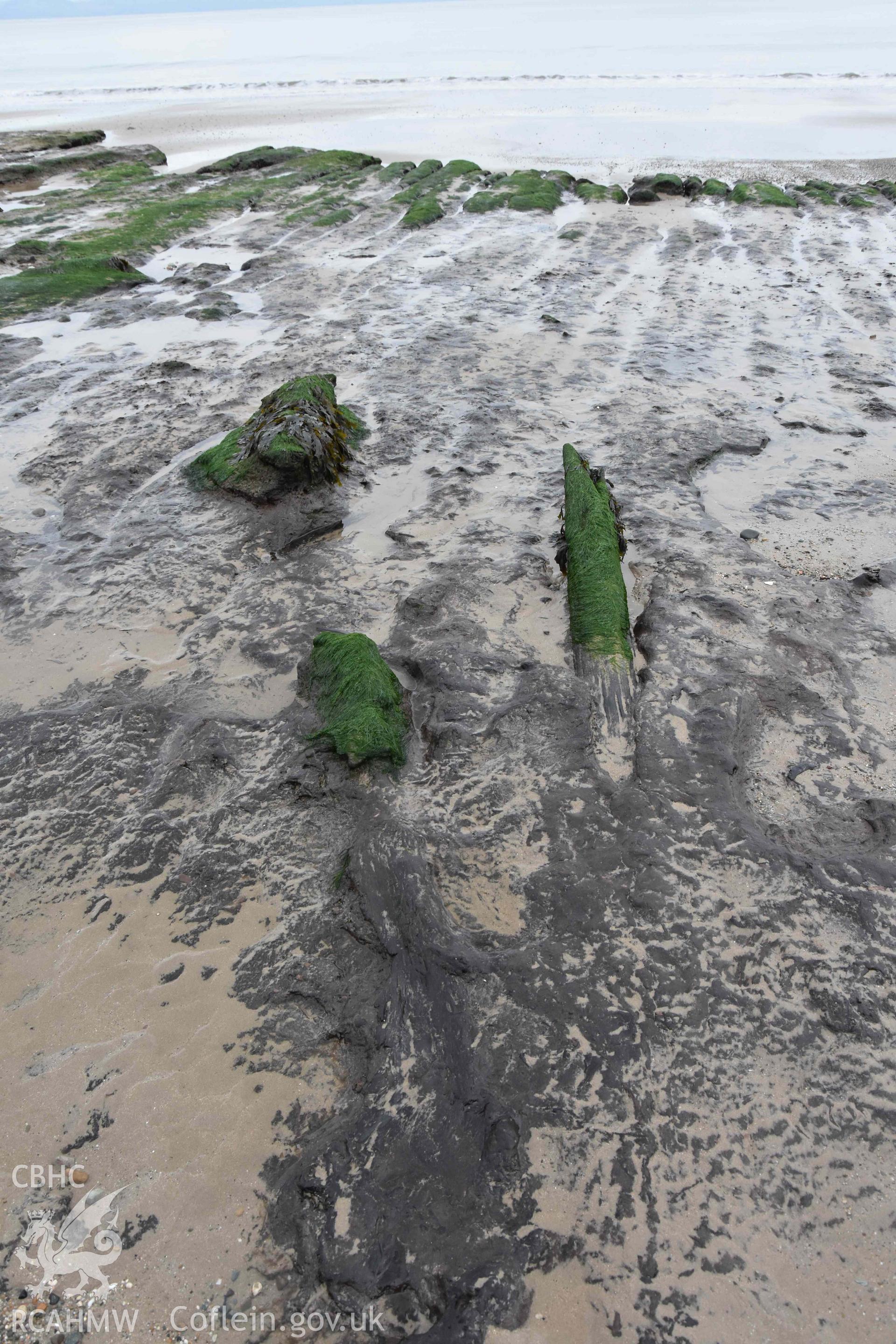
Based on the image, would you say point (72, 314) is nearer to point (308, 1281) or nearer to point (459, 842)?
point (459, 842)

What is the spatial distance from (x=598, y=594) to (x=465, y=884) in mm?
2405

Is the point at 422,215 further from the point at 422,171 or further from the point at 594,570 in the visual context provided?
the point at 594,570

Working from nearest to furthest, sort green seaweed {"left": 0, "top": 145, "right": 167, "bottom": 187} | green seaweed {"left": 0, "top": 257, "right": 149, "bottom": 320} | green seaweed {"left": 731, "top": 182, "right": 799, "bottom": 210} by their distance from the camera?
green seaweed {"left": 0, "top": 257, "right": 149, "bottom": 320}, green seaweed {"left": 731, "top": 182, "right": 799, "bottom": 210}, green seaweed {"left": 0, "top": 145, "right": 167, "bottom": 187}

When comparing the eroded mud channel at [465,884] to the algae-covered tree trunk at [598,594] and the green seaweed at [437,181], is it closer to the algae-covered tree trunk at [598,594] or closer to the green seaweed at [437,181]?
the algae-covered tree trunk at [598,594]

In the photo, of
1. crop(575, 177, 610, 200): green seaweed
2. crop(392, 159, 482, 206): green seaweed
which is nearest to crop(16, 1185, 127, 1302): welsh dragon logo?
crop(392, 159, 482, 206): green seaweed

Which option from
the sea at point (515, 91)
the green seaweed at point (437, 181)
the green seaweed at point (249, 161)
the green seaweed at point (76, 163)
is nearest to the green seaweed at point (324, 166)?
the green seaweed at point (249, 161)

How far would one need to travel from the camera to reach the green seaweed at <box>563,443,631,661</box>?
4.96 meters

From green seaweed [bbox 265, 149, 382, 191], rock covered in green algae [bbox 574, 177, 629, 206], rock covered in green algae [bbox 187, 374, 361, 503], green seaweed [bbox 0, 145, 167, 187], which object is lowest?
rock covered in green algae [bbox 187, 374, 361, 503]

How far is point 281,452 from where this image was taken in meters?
6.48

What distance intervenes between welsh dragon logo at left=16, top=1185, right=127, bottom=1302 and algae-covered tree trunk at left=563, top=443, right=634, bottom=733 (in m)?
3.25

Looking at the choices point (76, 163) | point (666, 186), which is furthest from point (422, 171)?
point (76, 163)

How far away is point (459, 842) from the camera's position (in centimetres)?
384

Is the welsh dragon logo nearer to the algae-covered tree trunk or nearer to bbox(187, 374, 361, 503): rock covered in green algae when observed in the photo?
the algae-covered tree trunk

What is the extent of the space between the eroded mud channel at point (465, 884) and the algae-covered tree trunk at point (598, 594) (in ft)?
0.42
